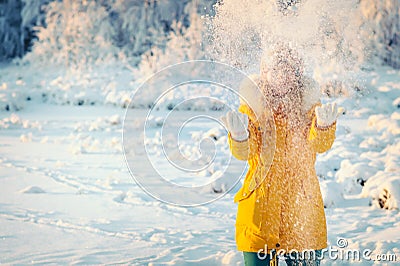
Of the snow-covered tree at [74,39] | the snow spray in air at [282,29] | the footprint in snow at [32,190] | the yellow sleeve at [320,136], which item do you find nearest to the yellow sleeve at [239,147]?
the yellow sleeve at [320,136]

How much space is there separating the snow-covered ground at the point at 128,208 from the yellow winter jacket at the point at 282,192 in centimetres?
115

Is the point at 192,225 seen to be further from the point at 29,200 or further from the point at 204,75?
the point at 204,75

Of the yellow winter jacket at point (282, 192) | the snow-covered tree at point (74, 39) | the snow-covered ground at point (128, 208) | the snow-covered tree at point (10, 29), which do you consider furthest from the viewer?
the snow-covered tree at point (10, 29)

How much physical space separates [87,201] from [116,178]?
3.67 ft

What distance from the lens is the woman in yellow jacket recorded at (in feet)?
8.73

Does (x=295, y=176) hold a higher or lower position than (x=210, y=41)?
lower

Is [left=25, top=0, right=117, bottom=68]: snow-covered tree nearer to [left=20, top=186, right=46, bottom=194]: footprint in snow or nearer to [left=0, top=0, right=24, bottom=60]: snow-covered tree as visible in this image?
[left=0, top=0, right=24, bottom=60]: snow-covered tree

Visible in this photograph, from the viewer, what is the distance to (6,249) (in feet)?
13.4

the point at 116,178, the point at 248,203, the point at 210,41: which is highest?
the point at 210,41

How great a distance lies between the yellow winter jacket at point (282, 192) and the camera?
266cm

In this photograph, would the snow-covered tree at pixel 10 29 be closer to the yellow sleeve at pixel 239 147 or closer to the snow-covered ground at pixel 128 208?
the snow-covered ground at pixel 128 208

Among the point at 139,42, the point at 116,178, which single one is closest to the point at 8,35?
the point at 139,42

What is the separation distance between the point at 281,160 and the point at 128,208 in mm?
2970

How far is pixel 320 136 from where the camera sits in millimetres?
2691
